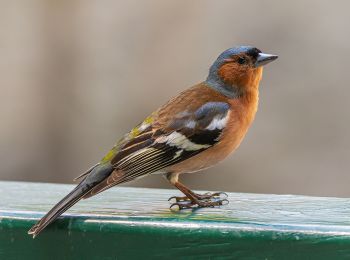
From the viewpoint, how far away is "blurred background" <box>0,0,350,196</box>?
32.4 feet

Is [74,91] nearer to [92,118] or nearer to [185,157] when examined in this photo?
[92,118]

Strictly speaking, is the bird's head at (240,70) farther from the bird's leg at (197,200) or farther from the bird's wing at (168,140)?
the bird's leg at (197,200)

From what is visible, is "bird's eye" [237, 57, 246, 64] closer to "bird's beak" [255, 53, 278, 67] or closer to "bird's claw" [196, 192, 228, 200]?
"bird's beak" [255, 53, 278, 67]

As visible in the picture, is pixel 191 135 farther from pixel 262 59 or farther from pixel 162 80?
pixel 162 80

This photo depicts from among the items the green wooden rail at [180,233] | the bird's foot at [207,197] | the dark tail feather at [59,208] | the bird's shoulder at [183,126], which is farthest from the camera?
the bird's shoulder at [183,126]

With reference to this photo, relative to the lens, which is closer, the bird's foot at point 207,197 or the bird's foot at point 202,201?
the bird's foot at point 202,201

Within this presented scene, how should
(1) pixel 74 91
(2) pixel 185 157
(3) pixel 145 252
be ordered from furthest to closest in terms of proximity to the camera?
(1) pixel 74 91 < (2) pixel 185 157 < (3) pixel 145 252

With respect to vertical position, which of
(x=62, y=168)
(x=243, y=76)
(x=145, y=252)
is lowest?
(x=62, y=168)

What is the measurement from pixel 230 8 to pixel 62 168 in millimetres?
2662

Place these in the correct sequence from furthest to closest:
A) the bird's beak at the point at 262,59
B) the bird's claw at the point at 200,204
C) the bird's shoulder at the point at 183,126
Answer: the bird's beak at the point at 262,59 → the bird's shoulder at the point at 183,126 → the bird's claw at the point at 200,204

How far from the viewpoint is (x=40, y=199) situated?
15.2 feet

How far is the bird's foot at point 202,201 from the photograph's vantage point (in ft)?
14.7

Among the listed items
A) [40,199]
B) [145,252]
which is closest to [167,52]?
[40,199]

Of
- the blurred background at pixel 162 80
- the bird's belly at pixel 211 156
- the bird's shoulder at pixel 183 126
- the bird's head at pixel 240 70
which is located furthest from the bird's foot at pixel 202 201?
the blurred background at pixel 162 80
